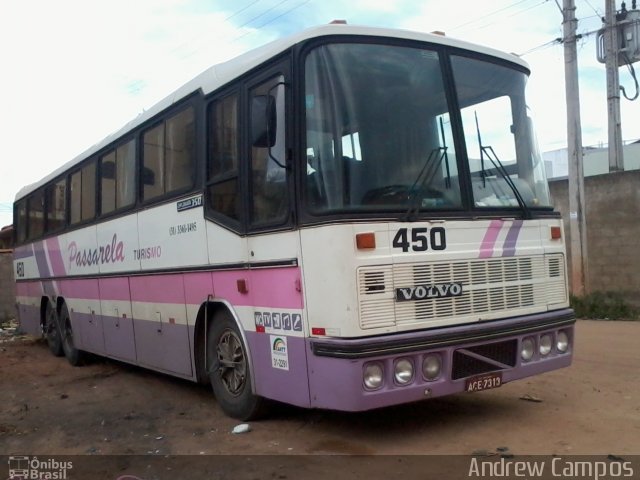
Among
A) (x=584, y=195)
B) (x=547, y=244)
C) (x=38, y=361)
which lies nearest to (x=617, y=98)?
(x=584, y=195)

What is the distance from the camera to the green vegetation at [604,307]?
41.7ft

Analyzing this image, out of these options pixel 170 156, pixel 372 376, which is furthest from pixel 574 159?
pixel 372 376

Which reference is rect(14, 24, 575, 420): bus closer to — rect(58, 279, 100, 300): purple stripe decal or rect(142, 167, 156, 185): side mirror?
rect(142, 167, 156, 185): side mirror

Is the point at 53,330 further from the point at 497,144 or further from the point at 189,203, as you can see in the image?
the point at 497,144

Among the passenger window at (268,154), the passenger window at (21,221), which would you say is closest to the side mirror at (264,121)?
the passenger window at (268,154)

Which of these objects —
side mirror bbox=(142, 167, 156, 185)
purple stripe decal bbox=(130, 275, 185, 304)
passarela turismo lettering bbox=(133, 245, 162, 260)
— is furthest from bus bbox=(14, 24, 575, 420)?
side mirror bbox=(142, 167, 156, 185)

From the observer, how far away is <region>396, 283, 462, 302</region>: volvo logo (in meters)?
4.93

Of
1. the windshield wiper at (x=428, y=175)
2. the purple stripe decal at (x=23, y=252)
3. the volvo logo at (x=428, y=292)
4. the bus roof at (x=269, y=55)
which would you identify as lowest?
the volvo logo at (x=428, y=292)

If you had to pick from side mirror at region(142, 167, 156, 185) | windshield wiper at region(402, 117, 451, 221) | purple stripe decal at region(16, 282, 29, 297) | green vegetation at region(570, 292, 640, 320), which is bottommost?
green vegetation at region(570, 292, 640, 320)

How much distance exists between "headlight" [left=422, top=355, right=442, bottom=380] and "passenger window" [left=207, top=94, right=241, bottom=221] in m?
2.06

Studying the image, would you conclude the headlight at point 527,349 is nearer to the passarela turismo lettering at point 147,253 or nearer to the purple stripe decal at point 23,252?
the passarela turismo lettering at point 147,253

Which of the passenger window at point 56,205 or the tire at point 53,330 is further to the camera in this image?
the tire at point 53,330

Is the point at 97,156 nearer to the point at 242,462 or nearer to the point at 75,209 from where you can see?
the point at 75,209

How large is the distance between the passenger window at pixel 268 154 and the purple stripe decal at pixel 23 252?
351 inches
